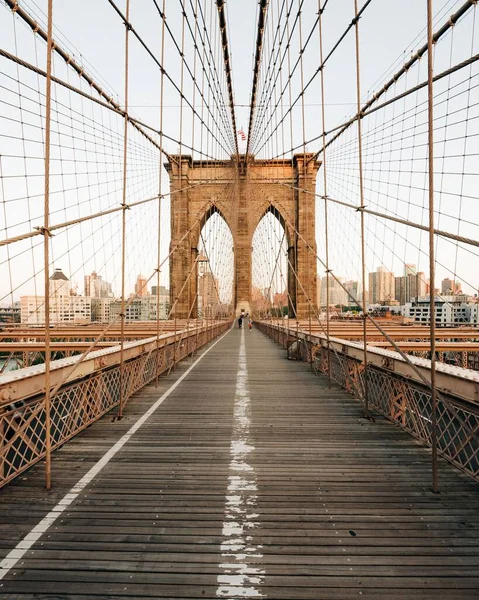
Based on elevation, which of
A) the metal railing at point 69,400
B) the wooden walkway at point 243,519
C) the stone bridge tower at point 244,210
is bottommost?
the wooden walkway at point 243,519

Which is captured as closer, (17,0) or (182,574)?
(182,574)

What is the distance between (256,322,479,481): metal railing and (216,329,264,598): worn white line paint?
67.4 inches

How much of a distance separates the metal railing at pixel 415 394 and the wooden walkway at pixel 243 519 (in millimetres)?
247

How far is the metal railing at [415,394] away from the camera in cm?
321

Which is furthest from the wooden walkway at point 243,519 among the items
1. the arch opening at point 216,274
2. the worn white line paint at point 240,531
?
the arch opening at point 216,274

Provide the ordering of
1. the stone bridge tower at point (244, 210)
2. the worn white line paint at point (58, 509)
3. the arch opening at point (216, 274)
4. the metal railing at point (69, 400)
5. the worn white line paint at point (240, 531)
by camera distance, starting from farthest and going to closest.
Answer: the stone bridge tower at point (244, 210)
the arch opening at point (216, 274)
the metal railing at point (69, 400)
the worn white line paint at point (58, 509)
the worn white line paint at point (240, 531)

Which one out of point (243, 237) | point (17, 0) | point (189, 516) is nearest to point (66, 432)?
point (189, 516)

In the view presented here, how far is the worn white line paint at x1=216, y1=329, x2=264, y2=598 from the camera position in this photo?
6.54 feet

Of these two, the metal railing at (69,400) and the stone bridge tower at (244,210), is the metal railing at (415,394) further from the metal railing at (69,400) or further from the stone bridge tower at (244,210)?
the stone bridge tower at (244,210)

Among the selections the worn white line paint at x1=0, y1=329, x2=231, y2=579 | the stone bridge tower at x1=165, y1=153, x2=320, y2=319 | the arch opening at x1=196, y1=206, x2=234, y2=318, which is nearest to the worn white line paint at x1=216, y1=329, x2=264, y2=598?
the worn white line paint at x1=0, y1=329, x2=231, y2=579

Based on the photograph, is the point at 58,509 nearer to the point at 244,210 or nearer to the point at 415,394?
the point at 415,394

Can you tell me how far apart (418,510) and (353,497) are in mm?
441

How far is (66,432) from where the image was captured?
4.33m

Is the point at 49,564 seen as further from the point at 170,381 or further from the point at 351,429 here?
the point at 170,381
